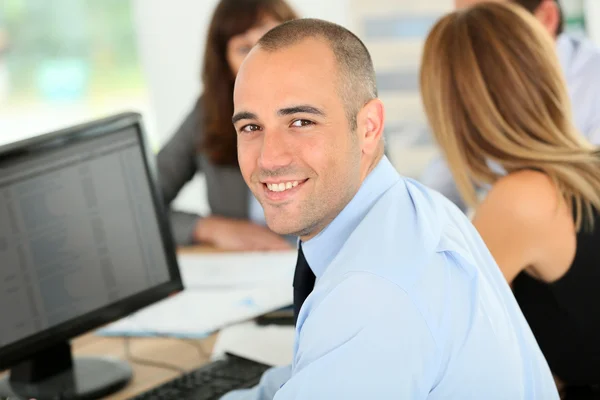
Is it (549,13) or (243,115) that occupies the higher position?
(243,115)

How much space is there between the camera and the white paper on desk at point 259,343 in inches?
72.7

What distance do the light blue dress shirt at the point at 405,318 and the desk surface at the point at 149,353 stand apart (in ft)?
2.04

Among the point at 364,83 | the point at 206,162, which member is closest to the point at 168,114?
the point at 206,162

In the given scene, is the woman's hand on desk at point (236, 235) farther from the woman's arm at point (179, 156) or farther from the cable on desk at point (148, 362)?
the cable on desk at point (148, 362)

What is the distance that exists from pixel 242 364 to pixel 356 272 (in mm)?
718

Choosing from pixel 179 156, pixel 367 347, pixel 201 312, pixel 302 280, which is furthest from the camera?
pixel 179 156

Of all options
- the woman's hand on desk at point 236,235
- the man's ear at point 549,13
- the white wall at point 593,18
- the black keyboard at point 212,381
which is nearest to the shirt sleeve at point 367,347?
the black keyboard at point 212,381

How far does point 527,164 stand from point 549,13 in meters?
1.19

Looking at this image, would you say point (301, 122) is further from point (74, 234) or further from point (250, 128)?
point (74, 234)

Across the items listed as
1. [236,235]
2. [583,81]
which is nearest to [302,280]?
[236,235]

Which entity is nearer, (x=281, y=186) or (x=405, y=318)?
(x=405, y=318)

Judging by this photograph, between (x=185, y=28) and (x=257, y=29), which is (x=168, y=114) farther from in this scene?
(x=257, y=29)

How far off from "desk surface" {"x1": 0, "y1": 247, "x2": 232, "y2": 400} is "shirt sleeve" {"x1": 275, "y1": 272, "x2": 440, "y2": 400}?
72 centimetres

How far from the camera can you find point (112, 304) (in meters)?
1.80
